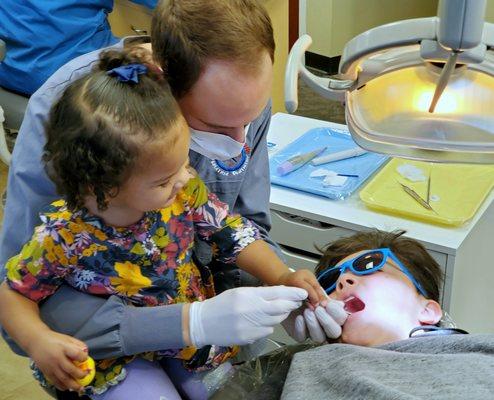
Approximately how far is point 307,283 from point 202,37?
1.60 feet

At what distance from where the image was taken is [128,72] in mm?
989

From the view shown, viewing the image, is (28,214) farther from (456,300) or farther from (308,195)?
(456,300)

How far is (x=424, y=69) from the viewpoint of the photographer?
0.71 metres

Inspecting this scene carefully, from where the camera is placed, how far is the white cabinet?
1.65m

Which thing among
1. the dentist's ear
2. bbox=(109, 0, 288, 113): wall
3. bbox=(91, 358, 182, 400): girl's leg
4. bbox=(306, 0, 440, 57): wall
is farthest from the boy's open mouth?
bbox=(306, 0, 440, 57): wall

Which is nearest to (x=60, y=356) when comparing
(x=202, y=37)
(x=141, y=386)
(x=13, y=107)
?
(x=141, y=386)

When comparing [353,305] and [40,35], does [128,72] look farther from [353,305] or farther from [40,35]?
[40,35]

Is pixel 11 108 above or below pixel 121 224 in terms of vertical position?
below

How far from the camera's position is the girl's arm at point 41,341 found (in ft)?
3.28

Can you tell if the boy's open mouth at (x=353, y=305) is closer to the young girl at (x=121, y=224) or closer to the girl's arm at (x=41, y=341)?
the young girl at (x=121, y=224)

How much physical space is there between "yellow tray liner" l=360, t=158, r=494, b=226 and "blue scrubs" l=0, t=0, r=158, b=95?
116 centimetres

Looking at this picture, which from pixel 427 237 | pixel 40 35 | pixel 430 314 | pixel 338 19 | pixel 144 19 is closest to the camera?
pixel 430 314

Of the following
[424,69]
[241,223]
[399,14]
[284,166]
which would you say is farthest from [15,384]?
[399,14]

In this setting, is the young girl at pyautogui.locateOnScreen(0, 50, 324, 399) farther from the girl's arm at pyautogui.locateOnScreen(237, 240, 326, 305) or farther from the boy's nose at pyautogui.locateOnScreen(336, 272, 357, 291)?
the boy's nose at pyautogui.locateOnScreen(336, 272, 357, 291)
